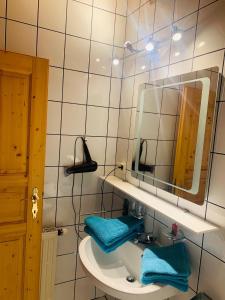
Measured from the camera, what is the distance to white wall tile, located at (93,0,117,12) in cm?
169

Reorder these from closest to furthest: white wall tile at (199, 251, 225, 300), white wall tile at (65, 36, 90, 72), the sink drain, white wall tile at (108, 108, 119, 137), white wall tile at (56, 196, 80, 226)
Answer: white wall tile at (199, 251, 225, 300) < the sink drain < white wall tile at (65, 36, 90, 72) < white wall tile at (56, 196, 80, 226) < white wall tile at (108, 108, 119, 137)

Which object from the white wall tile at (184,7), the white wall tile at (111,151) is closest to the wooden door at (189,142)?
the white wall tile at (184,7)

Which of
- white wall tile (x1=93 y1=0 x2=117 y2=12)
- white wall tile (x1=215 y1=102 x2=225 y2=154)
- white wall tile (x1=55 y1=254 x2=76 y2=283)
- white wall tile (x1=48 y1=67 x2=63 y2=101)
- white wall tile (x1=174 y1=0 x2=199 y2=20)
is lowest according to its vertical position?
white wall tile (x1=55 y1=254 x2=76 y2=283)

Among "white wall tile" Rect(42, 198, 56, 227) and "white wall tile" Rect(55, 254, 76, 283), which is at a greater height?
"white wall tile" Rect(42, 198, 56, 227)

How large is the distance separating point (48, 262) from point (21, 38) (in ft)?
4.92

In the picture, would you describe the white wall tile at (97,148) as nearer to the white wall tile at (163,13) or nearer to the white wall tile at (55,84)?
the white wall tile at (55,84)

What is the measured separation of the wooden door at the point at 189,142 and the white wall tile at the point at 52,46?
875 millimetres

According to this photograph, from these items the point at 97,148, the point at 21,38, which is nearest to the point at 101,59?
the point at 21,38

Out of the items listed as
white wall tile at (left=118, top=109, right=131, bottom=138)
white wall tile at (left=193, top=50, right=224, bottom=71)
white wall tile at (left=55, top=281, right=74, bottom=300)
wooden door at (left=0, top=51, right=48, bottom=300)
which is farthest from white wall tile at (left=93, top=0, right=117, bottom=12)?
white wall tile at (left=55, top=281, right=74, bottom=300)

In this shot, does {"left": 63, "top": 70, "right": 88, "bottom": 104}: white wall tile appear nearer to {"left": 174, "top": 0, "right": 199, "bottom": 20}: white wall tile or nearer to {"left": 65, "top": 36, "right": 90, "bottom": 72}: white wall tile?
{"left": 65, "top": 36, "right": 90, "bottom": 72}: white wall tile

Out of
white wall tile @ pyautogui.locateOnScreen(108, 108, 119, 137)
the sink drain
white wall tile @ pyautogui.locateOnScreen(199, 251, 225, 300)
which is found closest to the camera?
white wall tile @ pyautogui.locateOnScreen(199, 251, 225, 300)

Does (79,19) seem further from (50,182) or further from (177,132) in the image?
(50,182)

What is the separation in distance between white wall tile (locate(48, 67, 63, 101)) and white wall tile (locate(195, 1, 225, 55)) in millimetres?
890

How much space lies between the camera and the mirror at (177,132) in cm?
114
